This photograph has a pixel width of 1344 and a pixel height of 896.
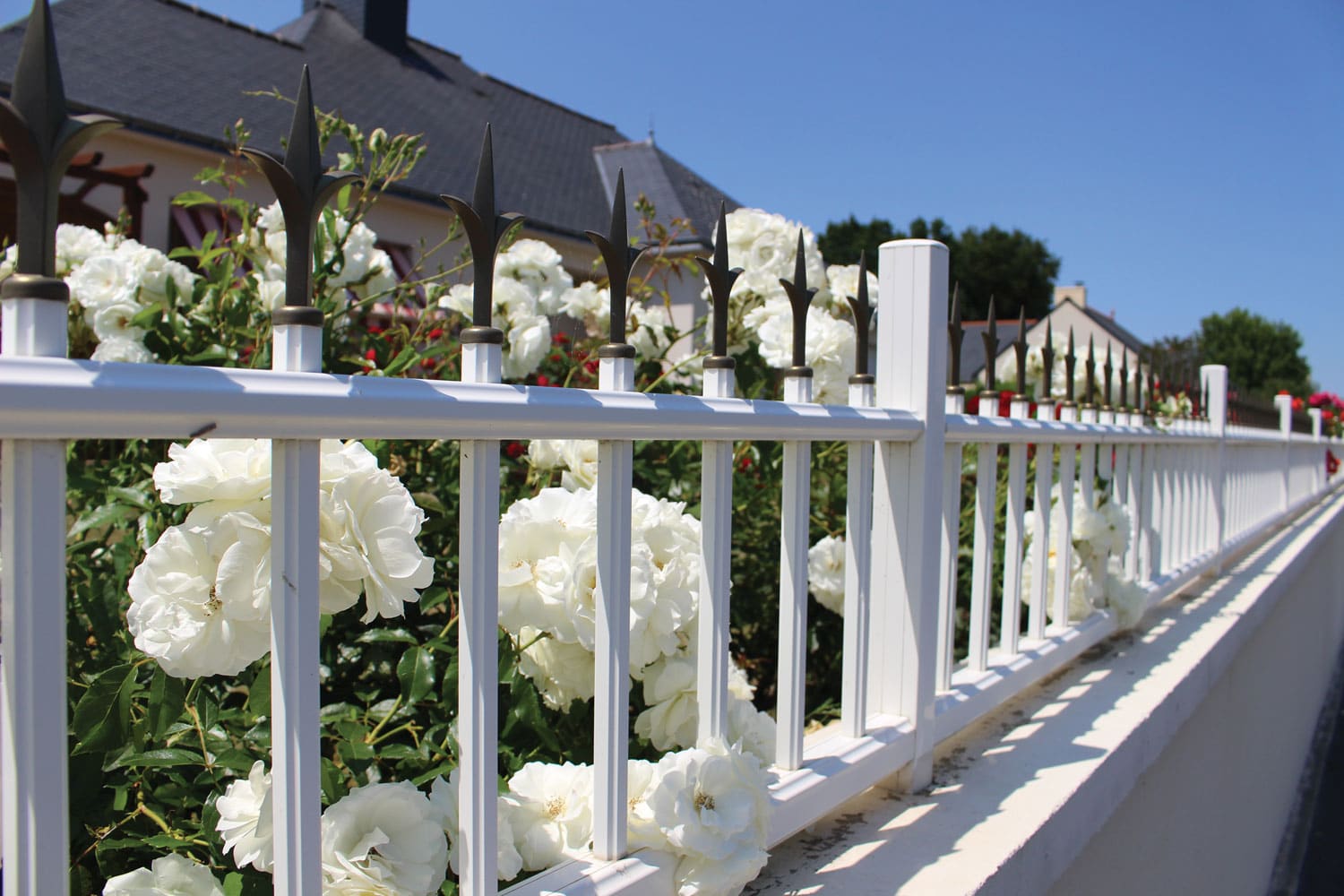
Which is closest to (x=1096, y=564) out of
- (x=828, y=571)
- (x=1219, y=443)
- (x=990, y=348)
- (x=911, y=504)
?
(x=990, y=348)

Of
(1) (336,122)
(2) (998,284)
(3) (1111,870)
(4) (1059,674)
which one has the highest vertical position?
(2) (998,284)

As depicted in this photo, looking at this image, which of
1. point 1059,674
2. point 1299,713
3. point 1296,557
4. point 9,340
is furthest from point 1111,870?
point 1299,713

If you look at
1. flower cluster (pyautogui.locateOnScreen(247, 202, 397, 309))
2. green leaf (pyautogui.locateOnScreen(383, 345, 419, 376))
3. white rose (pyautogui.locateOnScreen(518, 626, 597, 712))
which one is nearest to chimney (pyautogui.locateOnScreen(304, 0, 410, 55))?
flower cluster (pyautogui.locateOnScreen(247, 202, 397, 309))

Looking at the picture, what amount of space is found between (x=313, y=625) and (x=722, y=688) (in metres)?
0.63

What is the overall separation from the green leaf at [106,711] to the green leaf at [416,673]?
30 centimetres

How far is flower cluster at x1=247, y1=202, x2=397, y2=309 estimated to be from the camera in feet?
6.12

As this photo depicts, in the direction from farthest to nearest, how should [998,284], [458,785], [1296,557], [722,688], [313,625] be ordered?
[998,284] < [1296,557] < [722,688] < [458,785] < [313,625]

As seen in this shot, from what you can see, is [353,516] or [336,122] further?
[336,122]

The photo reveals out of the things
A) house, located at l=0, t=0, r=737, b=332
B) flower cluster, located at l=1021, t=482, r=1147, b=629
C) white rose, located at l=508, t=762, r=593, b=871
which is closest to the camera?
white rose, located at l=508, t=762, r=593, b=871

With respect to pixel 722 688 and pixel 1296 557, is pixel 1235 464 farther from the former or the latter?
pixel 722 688

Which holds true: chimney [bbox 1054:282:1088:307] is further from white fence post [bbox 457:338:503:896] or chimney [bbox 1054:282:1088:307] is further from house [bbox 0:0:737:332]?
white fence post [bbox 457:338:503:896]

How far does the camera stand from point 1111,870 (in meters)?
1.92

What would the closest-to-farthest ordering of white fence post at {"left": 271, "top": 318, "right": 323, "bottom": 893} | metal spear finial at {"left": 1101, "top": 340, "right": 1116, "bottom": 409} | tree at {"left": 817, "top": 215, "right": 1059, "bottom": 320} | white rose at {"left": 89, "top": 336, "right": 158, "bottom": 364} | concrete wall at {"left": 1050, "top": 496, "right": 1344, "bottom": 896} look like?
1. white fence post at {"left": 271, "top": 318, "right": 323, "bottom": 893}
2. white rose at {"left": 89, "top": 336, "right": 158, "bottom": 364}
3. concrete wall at {"left": 1050, "top": 496, "right": 1344, "bottom": 896}
4. metal spear finial at {"left": 1101, "top": 340, "right": 1116, "bottom": 409}
5. tree at {"left": 817, "top": 215, "right": 1059, "bottom": 320}

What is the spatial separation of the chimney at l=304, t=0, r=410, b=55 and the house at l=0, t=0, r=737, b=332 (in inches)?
0.8
